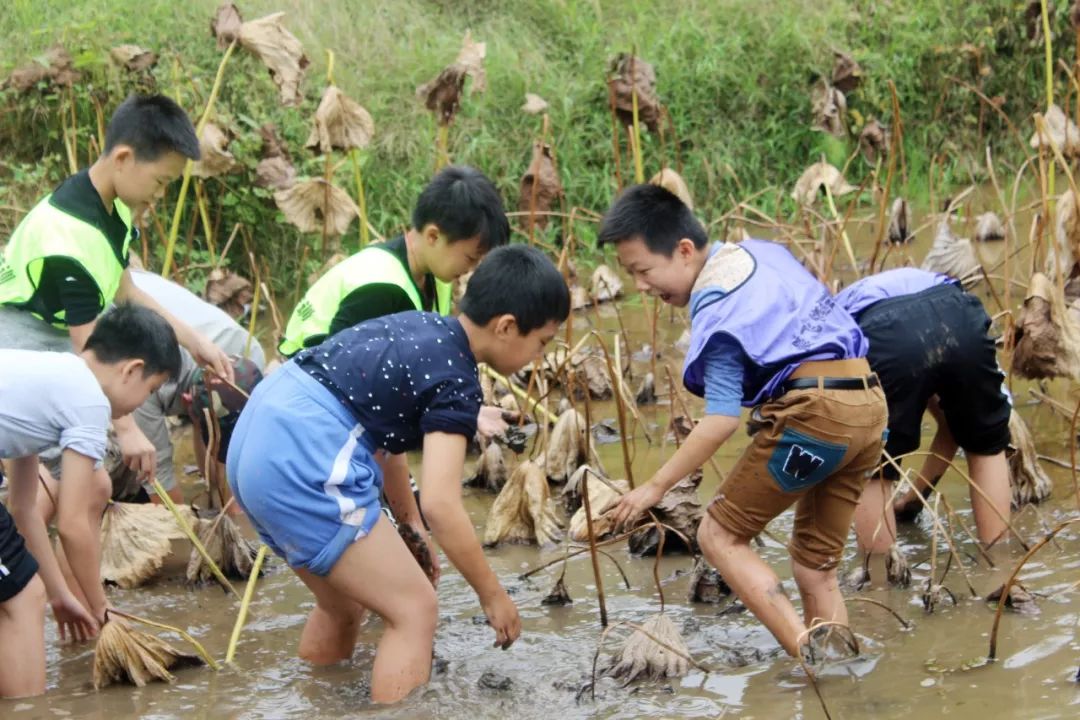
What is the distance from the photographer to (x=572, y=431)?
5.20 meters

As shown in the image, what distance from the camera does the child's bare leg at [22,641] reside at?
3.57 m

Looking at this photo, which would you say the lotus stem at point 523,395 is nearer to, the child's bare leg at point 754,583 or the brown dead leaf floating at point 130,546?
the brown dead leaf floating at point 130,546

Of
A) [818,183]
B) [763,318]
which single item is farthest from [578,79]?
[763,318]

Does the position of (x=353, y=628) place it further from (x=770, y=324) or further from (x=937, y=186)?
(x=937, y=186)

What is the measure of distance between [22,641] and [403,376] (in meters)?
1.28

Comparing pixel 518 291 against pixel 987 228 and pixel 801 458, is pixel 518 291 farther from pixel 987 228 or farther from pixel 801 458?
pixel 987 228

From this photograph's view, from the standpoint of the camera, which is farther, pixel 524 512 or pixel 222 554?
pixel 524 512

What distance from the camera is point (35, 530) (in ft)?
12.6

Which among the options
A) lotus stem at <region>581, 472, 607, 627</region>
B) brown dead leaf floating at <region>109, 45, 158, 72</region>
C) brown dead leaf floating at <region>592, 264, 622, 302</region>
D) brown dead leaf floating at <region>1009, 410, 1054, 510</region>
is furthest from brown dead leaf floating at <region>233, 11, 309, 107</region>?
brown dead leaf floating at <region>1009, 410, 1054, 510</region>

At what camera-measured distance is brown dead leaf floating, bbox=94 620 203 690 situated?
11.9 ft

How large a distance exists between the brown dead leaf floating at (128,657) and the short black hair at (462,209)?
4.60 feet

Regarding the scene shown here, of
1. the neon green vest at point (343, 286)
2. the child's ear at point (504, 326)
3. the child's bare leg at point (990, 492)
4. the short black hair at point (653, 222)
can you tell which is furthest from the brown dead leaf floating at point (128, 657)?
the child's bare leg at point (990, 492)


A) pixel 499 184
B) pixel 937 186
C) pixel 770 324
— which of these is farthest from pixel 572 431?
pixel 937 186

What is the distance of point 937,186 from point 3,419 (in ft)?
22.1
